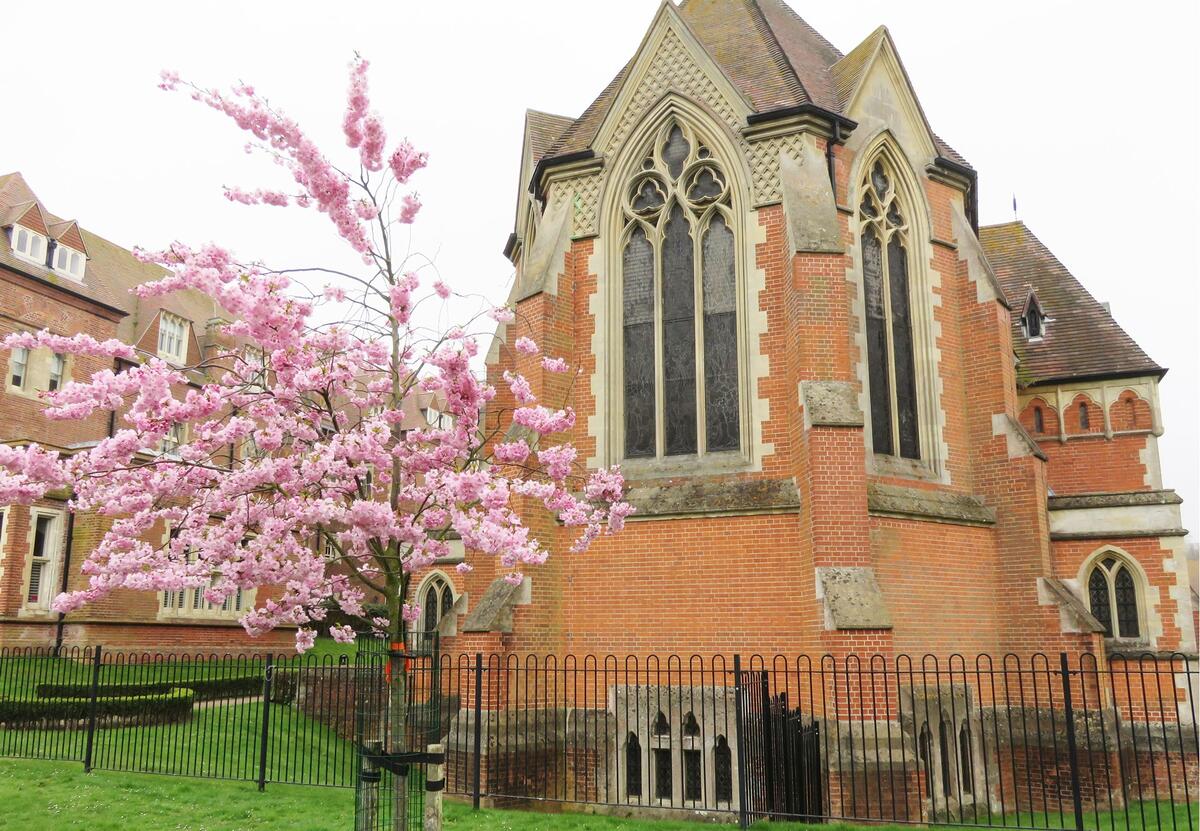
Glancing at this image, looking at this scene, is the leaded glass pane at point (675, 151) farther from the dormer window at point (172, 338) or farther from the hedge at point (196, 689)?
the dormer window at point (172, 338)

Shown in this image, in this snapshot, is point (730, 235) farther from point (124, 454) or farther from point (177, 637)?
point (177, 637)

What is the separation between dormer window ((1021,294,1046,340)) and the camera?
19266 mm

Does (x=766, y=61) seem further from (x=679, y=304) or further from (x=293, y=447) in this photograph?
(x=293, y=447)

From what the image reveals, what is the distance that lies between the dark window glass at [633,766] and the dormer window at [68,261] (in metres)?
25.5

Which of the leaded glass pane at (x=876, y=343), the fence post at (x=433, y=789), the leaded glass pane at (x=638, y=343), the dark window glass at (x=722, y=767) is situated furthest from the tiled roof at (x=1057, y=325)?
the fence post at (x=433, y=789)

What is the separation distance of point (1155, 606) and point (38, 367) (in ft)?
96.2

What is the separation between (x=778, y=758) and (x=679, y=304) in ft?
21.6

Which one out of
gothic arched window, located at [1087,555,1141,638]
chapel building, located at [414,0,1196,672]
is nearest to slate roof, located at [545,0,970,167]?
chapel building, located at [414,0,1196,672]

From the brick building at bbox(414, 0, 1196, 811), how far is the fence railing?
396 mm

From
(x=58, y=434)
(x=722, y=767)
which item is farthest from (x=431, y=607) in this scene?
(x=58, y=434)

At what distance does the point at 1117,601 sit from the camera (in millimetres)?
16438

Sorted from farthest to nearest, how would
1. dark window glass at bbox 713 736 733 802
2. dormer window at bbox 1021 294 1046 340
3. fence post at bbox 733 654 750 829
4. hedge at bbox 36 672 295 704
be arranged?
dormer window at bbox 1021 294 1046 340 → hedge at bbox 36 672 295 704 → dark window glass at bbox 713 736 733 802 → fence post at bbox 733 654 750 829

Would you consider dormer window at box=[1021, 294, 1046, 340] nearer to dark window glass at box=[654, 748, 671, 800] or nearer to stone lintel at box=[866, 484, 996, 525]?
stone lintel at box=[866, 484, 996, 525]

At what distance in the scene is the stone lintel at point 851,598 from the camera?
11.1 meters
